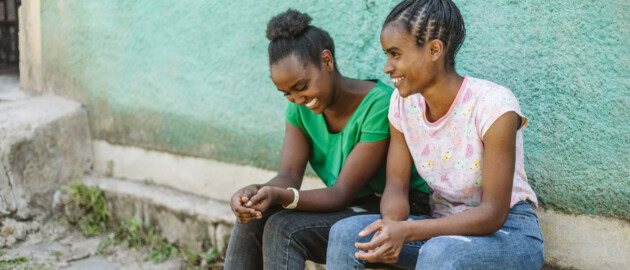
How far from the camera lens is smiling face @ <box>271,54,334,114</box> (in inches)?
92.1

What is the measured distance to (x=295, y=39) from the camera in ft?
7.86

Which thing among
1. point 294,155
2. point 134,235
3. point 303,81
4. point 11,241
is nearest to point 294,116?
point 294,155

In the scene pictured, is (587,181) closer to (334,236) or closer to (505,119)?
(505,119)

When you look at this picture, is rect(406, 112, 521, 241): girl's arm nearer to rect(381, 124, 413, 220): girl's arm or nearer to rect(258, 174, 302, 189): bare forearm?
rect(381, 124, 413, 220): girl's arm

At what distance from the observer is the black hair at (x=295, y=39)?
2367mm

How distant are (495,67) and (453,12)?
1.66 ft

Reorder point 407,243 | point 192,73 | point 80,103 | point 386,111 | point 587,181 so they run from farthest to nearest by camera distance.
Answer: point 80,103
point 192,73
point 386,111
point 587,181
point 407,243

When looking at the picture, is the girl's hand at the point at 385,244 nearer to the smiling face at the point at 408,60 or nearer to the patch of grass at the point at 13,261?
the smiling face at the point at 408,60

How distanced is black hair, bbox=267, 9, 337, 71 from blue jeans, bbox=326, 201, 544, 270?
685mm

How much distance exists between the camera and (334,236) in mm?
2043

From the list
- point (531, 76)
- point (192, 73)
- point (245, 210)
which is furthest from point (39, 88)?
point (531, 76)

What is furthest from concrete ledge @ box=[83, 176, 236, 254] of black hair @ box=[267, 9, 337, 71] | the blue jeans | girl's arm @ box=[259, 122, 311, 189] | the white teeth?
the blue jeans

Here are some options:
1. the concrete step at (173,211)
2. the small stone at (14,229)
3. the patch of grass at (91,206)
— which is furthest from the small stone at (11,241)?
the concrete step at (173,211)

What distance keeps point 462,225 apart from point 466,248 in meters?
0.12
